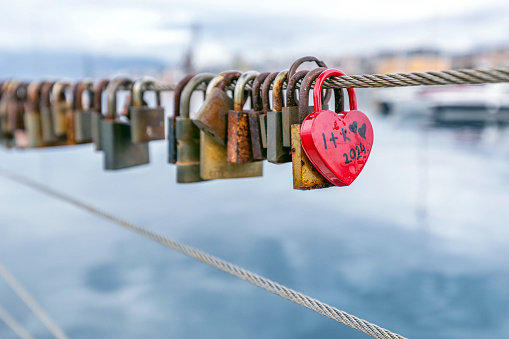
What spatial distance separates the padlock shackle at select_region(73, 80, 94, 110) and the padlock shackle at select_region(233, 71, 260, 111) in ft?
3.99

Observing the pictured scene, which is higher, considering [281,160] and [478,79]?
[478,79]

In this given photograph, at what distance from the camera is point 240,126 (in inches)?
61.4

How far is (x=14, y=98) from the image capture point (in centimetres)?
332

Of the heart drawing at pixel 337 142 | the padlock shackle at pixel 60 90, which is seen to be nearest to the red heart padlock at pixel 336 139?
the heart drawing at pixel 337 142

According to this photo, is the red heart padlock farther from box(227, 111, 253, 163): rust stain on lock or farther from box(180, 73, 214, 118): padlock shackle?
box(180, 73, 214, 118): padlock shackle

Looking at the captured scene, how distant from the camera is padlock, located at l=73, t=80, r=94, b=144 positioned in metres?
2.54

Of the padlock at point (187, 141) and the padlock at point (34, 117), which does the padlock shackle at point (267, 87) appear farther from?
the padlock at point (34, 117)

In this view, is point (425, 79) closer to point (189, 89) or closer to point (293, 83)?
point (293, 83)

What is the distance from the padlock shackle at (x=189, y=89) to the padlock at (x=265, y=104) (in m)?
0.34

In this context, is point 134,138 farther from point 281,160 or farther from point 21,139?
point 21,139

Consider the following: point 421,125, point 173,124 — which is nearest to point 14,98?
point 173,124

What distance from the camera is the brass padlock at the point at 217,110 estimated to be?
5.24 ft

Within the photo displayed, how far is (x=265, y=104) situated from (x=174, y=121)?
1.61ft

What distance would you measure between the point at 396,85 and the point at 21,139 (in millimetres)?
2842
